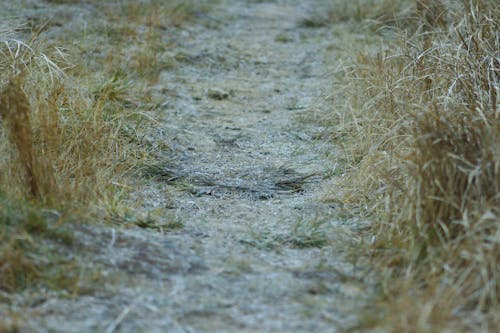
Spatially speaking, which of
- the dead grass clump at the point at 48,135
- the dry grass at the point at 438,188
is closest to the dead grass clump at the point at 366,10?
the dry grass at the point at 438,188

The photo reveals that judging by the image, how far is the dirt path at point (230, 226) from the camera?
2492mm

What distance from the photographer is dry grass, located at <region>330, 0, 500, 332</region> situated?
243cm

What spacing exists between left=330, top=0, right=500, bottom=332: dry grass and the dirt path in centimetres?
19

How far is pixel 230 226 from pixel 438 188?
90 cm

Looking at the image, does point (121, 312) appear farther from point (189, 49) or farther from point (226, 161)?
point (189, 49)

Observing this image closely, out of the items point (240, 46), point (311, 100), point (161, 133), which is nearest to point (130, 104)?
point (161, 133)

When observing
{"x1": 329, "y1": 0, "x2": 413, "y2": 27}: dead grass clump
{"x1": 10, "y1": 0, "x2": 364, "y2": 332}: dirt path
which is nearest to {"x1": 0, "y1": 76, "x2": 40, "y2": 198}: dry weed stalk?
{"x1": 10, "y1": 0, "x2": 364, "y2": 332}: dirt path

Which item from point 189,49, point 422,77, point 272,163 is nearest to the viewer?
point 422,77

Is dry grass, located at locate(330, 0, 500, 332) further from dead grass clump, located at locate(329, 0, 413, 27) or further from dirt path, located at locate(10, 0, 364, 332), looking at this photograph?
dead grass clump, located at locate(329, 0, 413, 27)

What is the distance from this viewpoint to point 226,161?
13.7 ft

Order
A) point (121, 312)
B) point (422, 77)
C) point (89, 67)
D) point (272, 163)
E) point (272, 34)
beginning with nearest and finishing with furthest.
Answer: point (121, 312) → point (422, 77) → point (272, 163) → point (89, 67) → point (272, 34)

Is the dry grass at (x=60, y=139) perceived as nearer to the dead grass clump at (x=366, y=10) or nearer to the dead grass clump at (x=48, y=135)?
the dead grass clump at (x=48, y=135)

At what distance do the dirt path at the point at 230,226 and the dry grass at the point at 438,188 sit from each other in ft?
0.63

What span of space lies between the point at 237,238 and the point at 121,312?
2.52 ft
